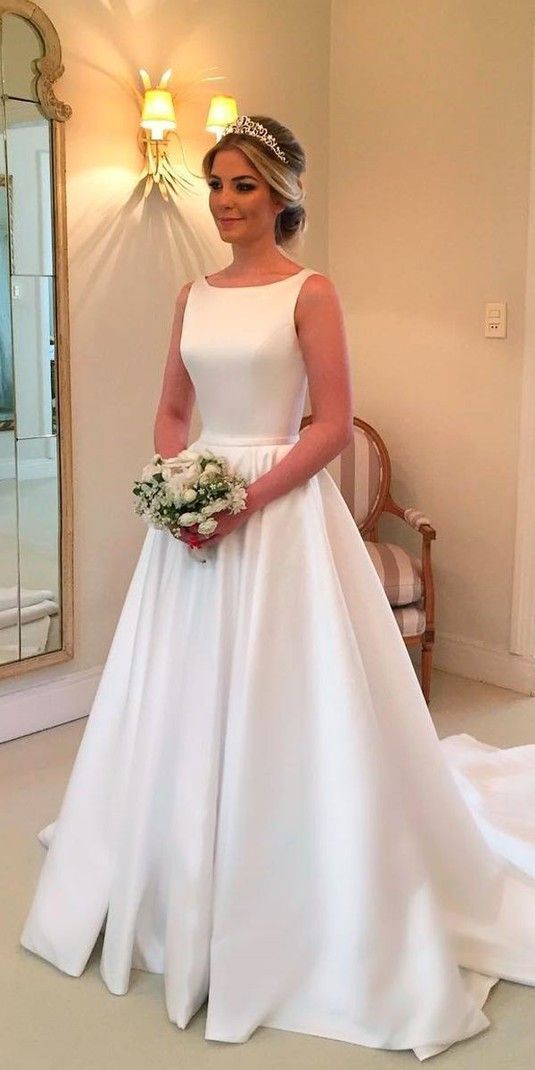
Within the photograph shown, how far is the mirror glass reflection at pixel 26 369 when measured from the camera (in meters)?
3.15

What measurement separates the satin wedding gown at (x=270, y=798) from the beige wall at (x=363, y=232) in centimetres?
138

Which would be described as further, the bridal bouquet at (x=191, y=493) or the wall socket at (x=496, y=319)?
the wall socket at (x=496, y=319)

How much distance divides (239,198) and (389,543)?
2.37 meters

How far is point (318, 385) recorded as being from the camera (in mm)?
2137

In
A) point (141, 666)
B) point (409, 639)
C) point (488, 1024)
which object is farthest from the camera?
point (409, 639)

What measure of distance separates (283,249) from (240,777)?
1.14m

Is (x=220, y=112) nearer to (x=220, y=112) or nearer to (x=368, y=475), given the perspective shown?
(x=220, y=112)

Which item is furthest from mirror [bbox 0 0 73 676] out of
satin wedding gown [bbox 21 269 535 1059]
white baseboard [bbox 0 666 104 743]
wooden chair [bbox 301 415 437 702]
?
satin wedding gown [bbox 21 269 535 1059]

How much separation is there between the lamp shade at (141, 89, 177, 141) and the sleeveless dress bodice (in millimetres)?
1473

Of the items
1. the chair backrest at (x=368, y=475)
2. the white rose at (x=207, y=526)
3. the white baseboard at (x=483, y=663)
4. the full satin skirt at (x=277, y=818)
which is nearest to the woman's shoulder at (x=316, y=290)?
the full satin skirt at (x=277, y=818)

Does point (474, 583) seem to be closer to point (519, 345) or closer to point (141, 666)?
point (519, 345)

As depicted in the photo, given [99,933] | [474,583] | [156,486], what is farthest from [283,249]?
[474,583]

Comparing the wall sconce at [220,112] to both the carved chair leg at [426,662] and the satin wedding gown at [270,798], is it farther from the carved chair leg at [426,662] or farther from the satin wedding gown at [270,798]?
the carved chair leg at [426,662]

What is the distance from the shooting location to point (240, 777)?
2.03m
